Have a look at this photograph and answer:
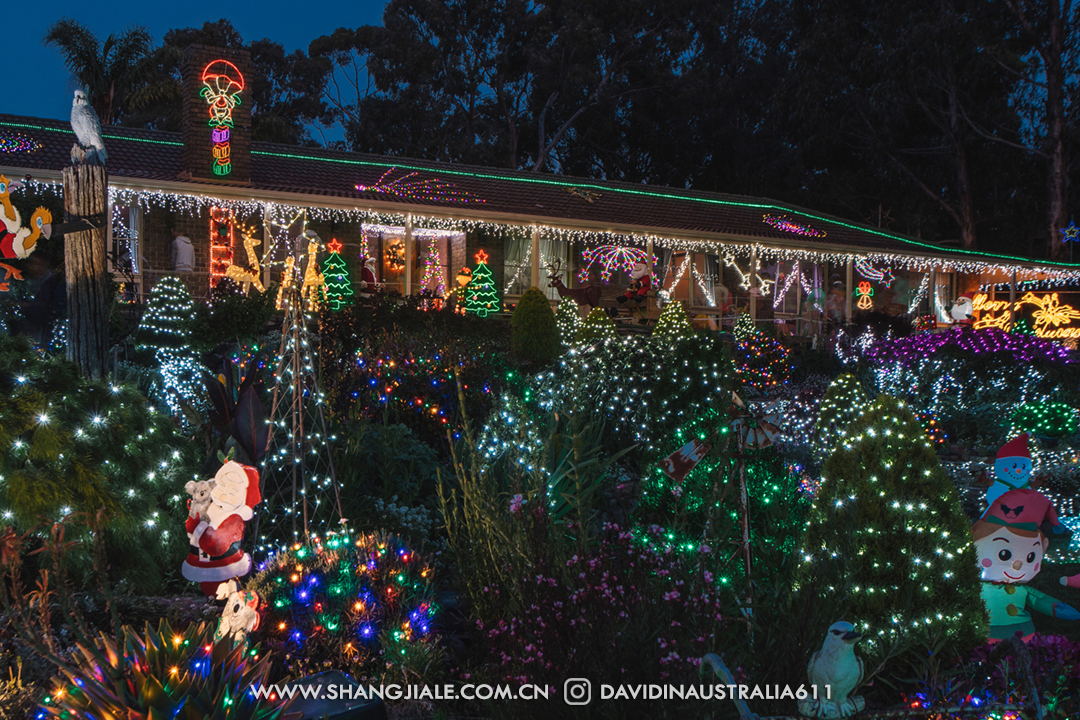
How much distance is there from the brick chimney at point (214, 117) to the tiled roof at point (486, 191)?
1.52 ft

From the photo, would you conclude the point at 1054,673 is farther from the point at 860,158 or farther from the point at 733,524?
the point at 860,158

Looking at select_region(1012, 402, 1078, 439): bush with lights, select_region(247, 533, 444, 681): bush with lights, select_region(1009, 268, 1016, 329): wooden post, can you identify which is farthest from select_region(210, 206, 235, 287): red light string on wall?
select_region(1009, 268, 1016, 329): wooden post

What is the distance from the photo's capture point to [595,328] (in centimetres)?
1480

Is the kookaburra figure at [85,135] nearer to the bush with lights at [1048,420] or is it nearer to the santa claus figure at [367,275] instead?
the santa claus figure at [367,275]

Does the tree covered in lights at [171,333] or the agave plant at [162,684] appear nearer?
the agave plant at [162,684]

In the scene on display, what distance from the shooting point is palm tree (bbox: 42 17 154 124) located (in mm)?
26422

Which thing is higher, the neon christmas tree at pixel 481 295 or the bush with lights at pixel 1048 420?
the neon christmas tree at pixel 481 295

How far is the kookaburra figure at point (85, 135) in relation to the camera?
7.19 m

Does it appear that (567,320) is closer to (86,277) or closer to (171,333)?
(171,333)

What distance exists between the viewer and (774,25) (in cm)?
3588

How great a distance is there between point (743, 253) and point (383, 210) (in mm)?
10802

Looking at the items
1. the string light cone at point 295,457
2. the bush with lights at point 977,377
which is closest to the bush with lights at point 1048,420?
the bush with lights at point 977,377

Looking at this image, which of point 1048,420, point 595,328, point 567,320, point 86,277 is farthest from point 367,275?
point 1048,420

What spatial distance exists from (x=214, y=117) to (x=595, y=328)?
8.30 meters
